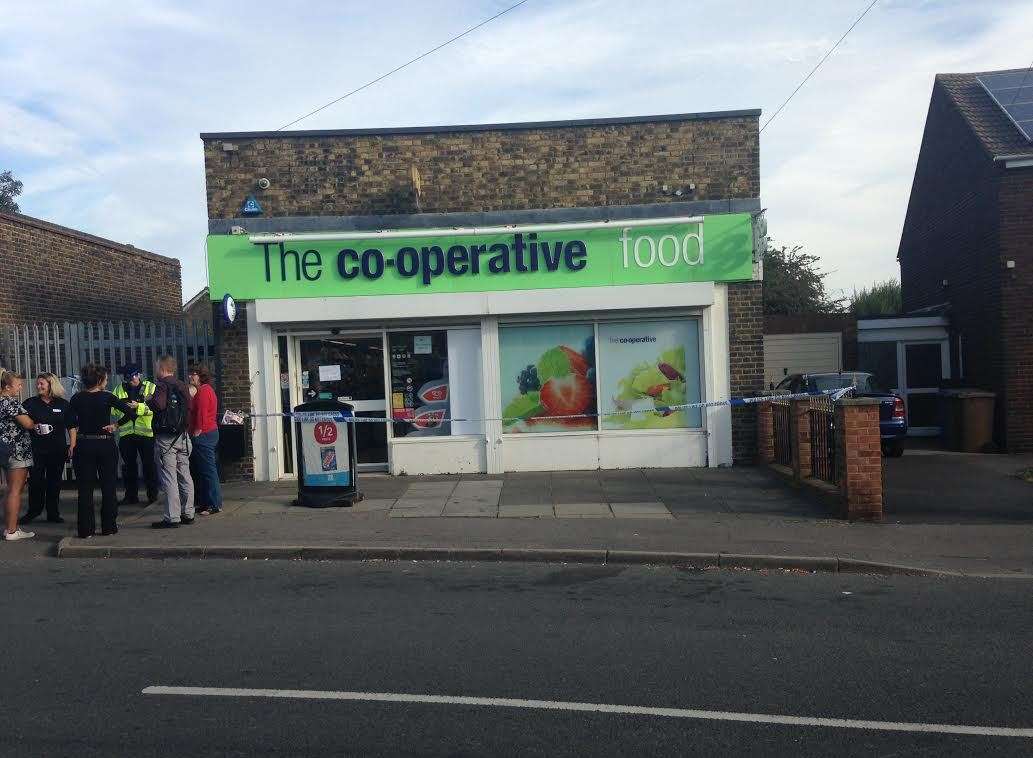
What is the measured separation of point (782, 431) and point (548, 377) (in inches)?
134

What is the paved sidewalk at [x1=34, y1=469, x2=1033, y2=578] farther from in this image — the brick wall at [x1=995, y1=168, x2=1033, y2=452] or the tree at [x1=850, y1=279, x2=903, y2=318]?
the tree at [x1=850, y1=279, x2=903, y2=318]

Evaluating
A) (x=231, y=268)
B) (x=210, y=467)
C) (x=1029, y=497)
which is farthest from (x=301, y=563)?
(x=1029, y=497)

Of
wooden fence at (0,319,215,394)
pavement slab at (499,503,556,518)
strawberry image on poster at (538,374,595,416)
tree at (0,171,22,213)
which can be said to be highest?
tree at (0,171,22,213)

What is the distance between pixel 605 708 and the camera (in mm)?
4977

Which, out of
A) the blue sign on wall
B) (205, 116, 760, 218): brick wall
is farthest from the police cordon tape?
(205, 116, 760, 218): brick wall

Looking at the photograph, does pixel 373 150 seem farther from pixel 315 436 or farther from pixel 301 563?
pixel 301 563

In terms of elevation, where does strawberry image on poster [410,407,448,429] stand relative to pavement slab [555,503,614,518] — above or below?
above

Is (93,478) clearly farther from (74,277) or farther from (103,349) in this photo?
(74,277)

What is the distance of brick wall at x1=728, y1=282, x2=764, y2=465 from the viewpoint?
1382cm

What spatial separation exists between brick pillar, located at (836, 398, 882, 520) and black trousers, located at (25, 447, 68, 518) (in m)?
8.83

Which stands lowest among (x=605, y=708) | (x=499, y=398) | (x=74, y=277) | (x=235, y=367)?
(x=605, y=708)

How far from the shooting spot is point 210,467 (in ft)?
36.1

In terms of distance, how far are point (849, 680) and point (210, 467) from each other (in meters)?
7.78

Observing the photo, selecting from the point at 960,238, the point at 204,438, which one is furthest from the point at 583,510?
the point at 960,238
